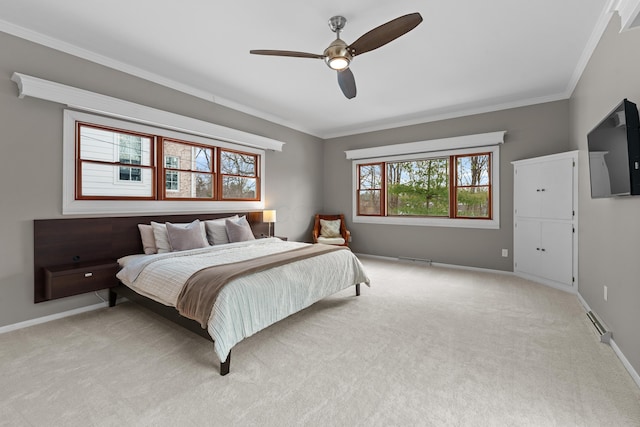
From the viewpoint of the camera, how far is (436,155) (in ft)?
17.5

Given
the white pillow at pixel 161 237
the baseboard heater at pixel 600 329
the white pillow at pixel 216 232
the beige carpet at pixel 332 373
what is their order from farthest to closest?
the white pillow at pixel 216 232 → the white pillow at pixel 161 237 → the baseboard heater at pixel 600 329 → the beige carpet at pixel 332 373

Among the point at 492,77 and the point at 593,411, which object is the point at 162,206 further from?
the point at 492,77

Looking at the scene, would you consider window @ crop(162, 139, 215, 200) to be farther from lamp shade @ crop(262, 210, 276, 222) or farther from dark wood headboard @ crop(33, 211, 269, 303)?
lamp shade @ crop(262, 210, 276, 222)

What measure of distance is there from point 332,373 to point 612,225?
2.70 m

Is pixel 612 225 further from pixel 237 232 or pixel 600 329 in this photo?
pixel 237 232

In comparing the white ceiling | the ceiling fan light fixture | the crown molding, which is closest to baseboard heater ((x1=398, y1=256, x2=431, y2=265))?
the white ceiling

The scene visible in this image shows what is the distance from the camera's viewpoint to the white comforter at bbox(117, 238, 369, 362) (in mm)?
2102

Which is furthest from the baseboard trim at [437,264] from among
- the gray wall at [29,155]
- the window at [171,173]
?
the gray wall at [29,155]

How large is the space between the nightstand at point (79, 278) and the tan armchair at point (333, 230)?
3.58 m

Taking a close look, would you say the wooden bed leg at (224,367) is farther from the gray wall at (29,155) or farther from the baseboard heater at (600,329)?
the baseboard heater at (600,329)

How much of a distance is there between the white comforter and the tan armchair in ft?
7.39

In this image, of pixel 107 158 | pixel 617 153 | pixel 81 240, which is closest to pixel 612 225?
pixel 617 153

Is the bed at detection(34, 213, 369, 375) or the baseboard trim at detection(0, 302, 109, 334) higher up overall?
the bed at detection(34, 213, 369, 375)

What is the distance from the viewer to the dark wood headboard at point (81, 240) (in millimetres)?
2838
